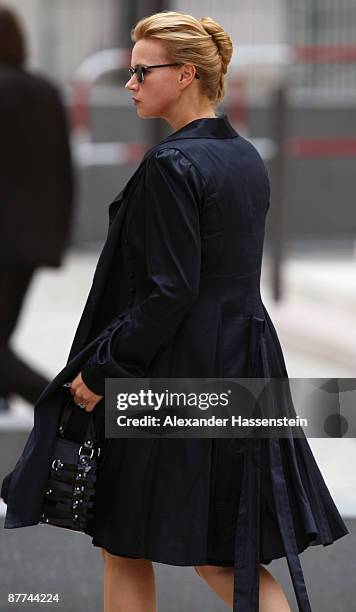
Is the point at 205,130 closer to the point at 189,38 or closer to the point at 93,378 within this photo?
the point at 189,38

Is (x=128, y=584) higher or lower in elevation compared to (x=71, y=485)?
lower

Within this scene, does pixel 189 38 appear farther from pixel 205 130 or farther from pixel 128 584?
pixel 128 584

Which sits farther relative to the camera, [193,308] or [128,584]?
[128,584]

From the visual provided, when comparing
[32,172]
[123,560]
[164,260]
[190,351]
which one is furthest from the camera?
[32,172]

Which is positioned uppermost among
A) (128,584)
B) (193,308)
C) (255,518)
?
(193,308)

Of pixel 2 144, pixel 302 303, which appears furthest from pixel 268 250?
pixel 2 144

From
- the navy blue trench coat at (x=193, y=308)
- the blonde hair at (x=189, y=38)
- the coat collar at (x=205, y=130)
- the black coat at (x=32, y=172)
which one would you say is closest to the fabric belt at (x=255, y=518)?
the navy blue trench coat at (x=193, y=308)

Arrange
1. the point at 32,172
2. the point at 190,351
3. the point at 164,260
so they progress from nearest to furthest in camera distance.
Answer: the point at 164,260, the point at 190,351, the point at 32,172

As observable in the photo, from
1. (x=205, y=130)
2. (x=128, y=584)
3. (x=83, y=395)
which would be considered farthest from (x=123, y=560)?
(x=205, y=130)

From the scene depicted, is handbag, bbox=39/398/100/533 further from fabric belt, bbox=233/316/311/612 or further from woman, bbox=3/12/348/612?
fabric belt, bbox=233/316/311/612

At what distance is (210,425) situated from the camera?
2.60 metres

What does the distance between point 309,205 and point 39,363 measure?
5227 millimetres

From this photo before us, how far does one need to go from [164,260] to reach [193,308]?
14 centimetres

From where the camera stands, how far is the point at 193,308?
2.54 m
